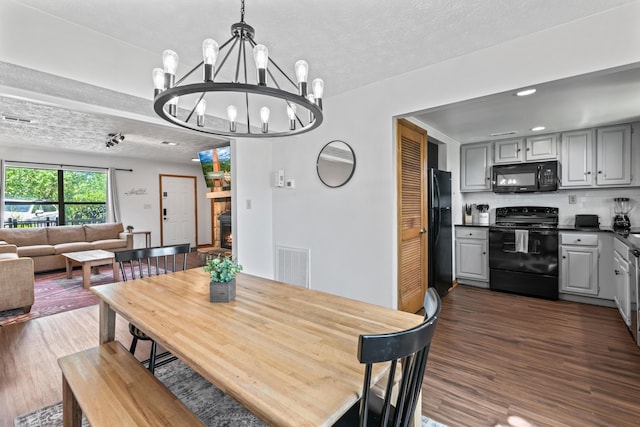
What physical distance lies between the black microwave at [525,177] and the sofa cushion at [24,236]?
26.4ft

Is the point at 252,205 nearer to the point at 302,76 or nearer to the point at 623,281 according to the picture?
the point at 302,76

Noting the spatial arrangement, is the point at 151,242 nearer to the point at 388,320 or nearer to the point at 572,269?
the point at 388,320

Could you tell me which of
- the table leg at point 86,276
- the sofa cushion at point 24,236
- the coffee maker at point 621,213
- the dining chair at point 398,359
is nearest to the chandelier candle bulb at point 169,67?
the dining chair at point 398,359

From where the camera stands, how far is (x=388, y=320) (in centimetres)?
135

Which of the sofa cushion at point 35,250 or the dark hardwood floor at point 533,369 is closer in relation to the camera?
the dark hardwood floor at point 533,369

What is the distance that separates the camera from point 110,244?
5.91 metres

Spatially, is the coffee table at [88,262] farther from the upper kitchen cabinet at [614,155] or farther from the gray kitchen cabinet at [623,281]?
the upper kitchen cabinet at [614,155]

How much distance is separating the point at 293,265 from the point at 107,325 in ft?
6.57

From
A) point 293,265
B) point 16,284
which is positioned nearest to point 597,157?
point 293,265

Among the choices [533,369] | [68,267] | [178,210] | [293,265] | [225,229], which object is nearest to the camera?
[533,369]

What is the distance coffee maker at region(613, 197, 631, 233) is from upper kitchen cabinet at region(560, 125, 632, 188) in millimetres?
327

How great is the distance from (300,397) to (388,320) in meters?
0.64

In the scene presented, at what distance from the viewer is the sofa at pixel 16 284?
10.4ft

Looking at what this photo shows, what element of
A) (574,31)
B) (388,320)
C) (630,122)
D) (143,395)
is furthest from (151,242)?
(630,122)
